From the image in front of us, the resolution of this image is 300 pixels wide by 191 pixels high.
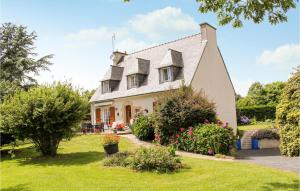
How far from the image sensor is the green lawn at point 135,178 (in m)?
9.78

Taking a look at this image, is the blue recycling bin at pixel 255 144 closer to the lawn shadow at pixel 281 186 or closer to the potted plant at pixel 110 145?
the potted plant at pixel 110 145

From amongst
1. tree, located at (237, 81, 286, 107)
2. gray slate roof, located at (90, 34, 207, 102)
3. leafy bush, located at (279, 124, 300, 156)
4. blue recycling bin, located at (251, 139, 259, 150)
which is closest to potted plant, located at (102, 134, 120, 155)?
leafy bush, located at (279, 124, 300, 156)

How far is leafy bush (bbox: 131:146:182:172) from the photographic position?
40.1ft

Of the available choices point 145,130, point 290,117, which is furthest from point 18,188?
point 290,117

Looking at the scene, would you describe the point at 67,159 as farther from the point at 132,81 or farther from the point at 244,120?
the point at 244,120

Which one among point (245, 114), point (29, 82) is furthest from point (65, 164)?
point (245, 114)

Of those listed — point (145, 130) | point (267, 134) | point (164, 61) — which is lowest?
point (267, 134)

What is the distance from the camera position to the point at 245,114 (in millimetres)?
43500

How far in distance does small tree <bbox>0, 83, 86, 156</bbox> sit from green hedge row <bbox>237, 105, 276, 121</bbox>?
100 ft

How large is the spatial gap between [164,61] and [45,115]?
47.9ft

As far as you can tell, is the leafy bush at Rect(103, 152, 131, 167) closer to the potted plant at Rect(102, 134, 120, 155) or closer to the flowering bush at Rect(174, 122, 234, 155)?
the potted plant at Rect(102, 134, 120, 155)

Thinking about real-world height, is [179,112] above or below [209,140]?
above

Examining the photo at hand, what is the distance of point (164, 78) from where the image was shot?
28500 millimetres

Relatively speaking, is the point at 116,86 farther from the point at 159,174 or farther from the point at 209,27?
the point at 159,174
